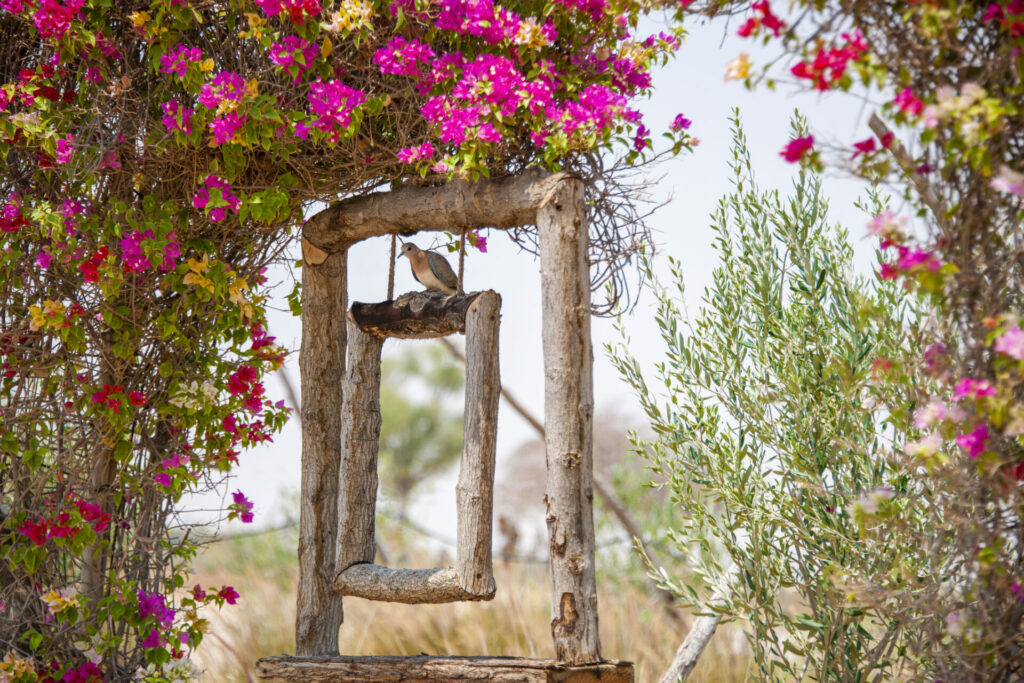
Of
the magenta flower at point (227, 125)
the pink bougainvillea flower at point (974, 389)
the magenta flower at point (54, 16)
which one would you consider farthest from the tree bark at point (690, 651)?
the magenta flower at point (54, 16)

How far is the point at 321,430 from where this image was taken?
3375mm

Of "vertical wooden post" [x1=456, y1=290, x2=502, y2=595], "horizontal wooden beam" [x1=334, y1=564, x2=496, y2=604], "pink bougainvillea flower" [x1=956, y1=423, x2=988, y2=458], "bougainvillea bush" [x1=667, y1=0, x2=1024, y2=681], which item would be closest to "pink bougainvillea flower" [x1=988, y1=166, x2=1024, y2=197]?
"bougainvillea bush" [x1=667, y1=0, x2=1024, y2=681]

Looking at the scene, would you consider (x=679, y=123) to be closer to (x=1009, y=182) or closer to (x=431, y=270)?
(x=431, y=270)

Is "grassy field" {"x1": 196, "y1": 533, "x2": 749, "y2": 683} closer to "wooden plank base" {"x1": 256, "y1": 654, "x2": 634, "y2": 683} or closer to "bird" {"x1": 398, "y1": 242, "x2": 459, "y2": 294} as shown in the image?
"wooden plank base" {"x1": 256, "y1": 654, "x2": 634, "y2": 683}

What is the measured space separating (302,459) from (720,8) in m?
2.15

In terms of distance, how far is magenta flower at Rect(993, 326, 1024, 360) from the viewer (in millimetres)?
1521

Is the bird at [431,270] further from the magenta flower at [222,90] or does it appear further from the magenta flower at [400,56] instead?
the magenta flower at [222,90]

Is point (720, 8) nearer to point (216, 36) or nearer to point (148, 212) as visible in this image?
point (216, 36)

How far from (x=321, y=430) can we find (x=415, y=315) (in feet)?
2.07

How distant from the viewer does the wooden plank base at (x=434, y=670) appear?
8.41ft

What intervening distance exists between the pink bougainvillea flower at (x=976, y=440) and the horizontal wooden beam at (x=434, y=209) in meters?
1.41

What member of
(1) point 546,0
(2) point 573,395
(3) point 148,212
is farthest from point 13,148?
(2) point 573,395

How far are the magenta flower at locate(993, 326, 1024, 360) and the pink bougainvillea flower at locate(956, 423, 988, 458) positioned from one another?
0.19m

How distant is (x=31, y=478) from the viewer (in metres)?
3.27
